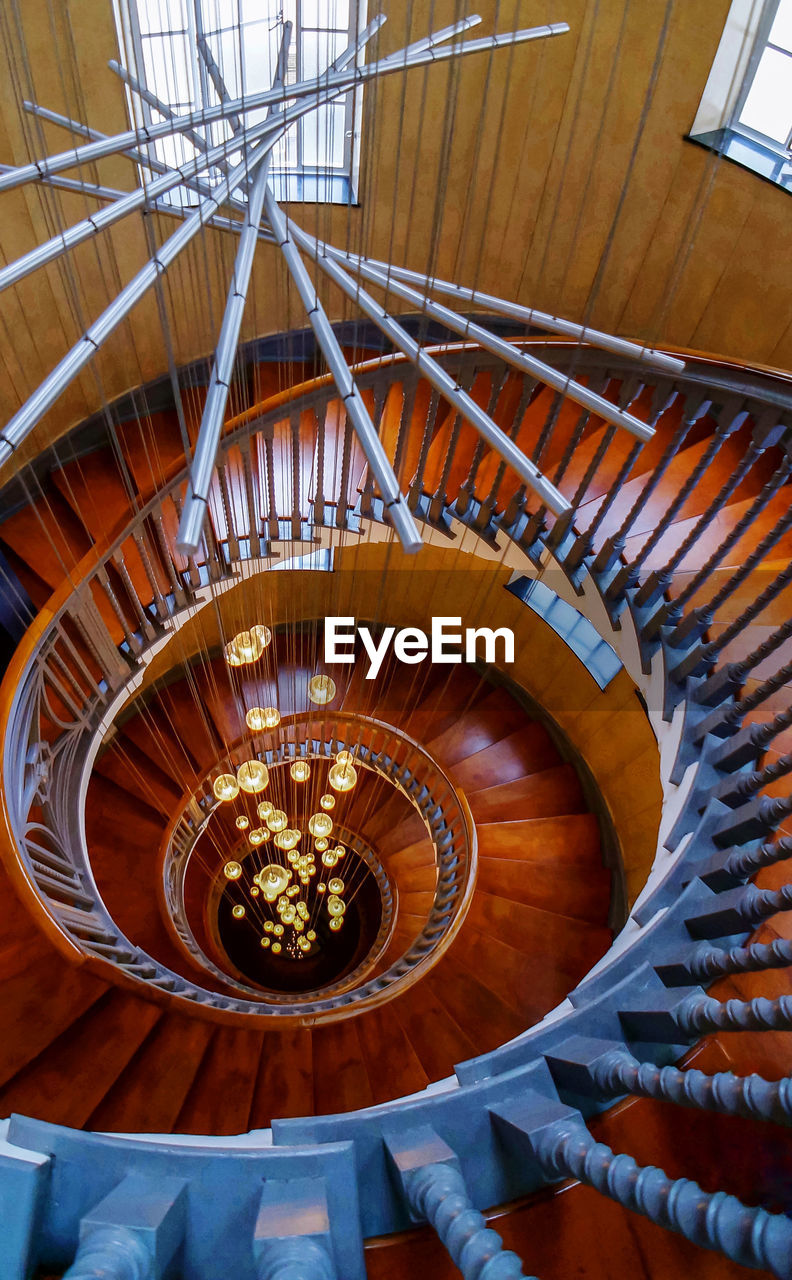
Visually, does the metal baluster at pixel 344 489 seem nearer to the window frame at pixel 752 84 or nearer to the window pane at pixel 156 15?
the window pane at pixel 156 15

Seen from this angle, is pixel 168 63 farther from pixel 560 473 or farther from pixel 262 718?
pixel 262 718

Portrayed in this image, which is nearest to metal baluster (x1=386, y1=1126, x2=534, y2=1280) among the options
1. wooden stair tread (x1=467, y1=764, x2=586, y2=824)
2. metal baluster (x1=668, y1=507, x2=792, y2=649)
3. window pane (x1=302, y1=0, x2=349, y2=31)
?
metal baluster (x1=668, y1=507, x2=792, y2=649)

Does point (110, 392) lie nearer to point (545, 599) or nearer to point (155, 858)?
point (155, 858)

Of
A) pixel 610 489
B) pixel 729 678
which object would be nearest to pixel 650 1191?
pixel 729 678

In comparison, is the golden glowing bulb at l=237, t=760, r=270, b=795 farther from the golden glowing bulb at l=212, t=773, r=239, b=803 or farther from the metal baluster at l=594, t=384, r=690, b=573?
the metal baluster at l=594, t=384, r=690, b=573

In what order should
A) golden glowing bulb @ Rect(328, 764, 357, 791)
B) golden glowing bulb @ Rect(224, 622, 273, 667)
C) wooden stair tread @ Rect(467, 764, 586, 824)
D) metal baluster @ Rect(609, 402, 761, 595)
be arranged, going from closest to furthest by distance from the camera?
metal baluster @ Rect(609, 402, 761, 595) < golden glowing bulb @ Rect(224, 622, 273, 667) < golden glowing bulb @ Rect(328, 764, 357, 791) < wooden stair tread @ Rect(467, 764, 586, 824)

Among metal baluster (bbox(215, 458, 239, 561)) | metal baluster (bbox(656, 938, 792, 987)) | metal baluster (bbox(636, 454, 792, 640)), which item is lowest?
metal baluster (bbox(656, 938, 792, 987))

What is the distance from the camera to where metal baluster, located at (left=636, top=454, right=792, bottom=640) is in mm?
2824

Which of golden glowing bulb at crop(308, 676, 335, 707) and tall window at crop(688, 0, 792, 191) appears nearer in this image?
tall window at crop(688, 0, 792, 191)

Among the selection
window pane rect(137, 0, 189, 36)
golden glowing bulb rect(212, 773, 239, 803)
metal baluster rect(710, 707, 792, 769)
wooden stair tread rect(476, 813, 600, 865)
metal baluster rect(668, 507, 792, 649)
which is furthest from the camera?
wooden stair tread rect(476, 813, 600, 865)

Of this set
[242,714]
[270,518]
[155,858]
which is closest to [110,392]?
[270,518]

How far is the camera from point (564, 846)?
6387 millimetres

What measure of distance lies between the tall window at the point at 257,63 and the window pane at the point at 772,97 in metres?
2.54

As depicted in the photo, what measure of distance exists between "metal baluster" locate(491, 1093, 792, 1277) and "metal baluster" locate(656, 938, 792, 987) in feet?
1.63
